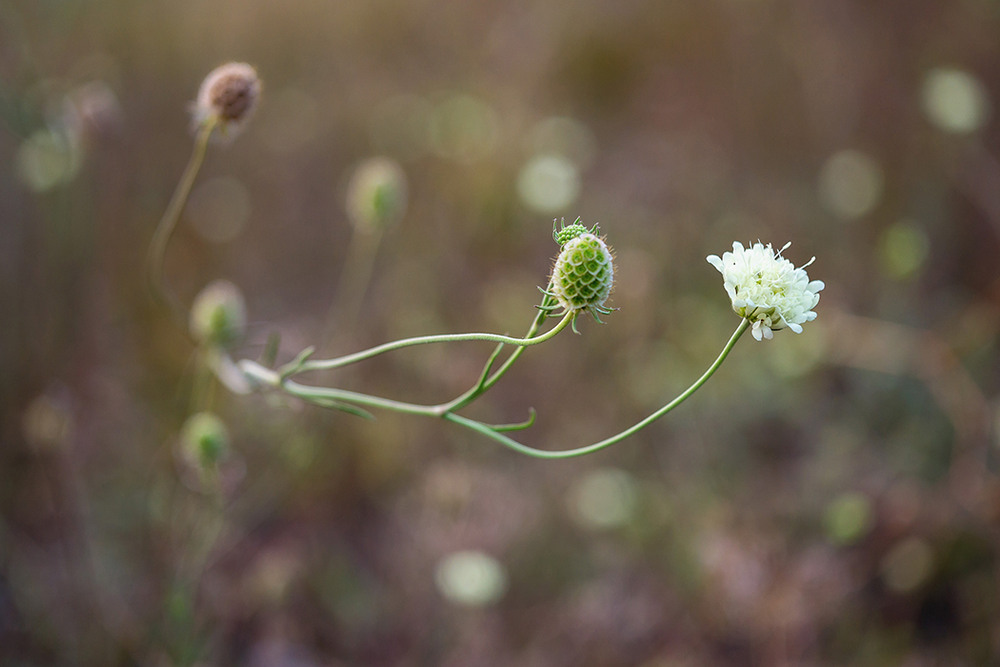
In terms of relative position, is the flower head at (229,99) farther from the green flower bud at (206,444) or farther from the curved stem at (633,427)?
the curved stem at (633,427)

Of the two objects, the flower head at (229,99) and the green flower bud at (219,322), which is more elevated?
the flower head at (229,99)

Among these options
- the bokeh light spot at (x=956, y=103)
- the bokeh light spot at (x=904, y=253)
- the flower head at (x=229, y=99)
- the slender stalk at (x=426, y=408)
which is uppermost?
the bokeh light spot at (x=956, y=103)

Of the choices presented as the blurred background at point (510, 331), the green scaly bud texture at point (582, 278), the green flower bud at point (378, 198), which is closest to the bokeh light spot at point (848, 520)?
the blurred background at point (510, 331)

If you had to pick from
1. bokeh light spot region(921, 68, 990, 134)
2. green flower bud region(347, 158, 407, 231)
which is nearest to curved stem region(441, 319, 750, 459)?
green flower bud region(347, 158, 407, 231)

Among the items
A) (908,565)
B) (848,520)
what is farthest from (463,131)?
(908,565)

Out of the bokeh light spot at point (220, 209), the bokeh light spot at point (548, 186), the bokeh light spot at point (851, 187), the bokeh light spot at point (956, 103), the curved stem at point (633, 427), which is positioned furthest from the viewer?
the bokeh light spot at point (851, 187)

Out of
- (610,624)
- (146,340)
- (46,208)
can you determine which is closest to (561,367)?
(610,624)

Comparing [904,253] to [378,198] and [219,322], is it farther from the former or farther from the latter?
[219,322]

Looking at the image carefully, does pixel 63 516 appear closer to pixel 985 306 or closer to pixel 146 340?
pixel 146 340
